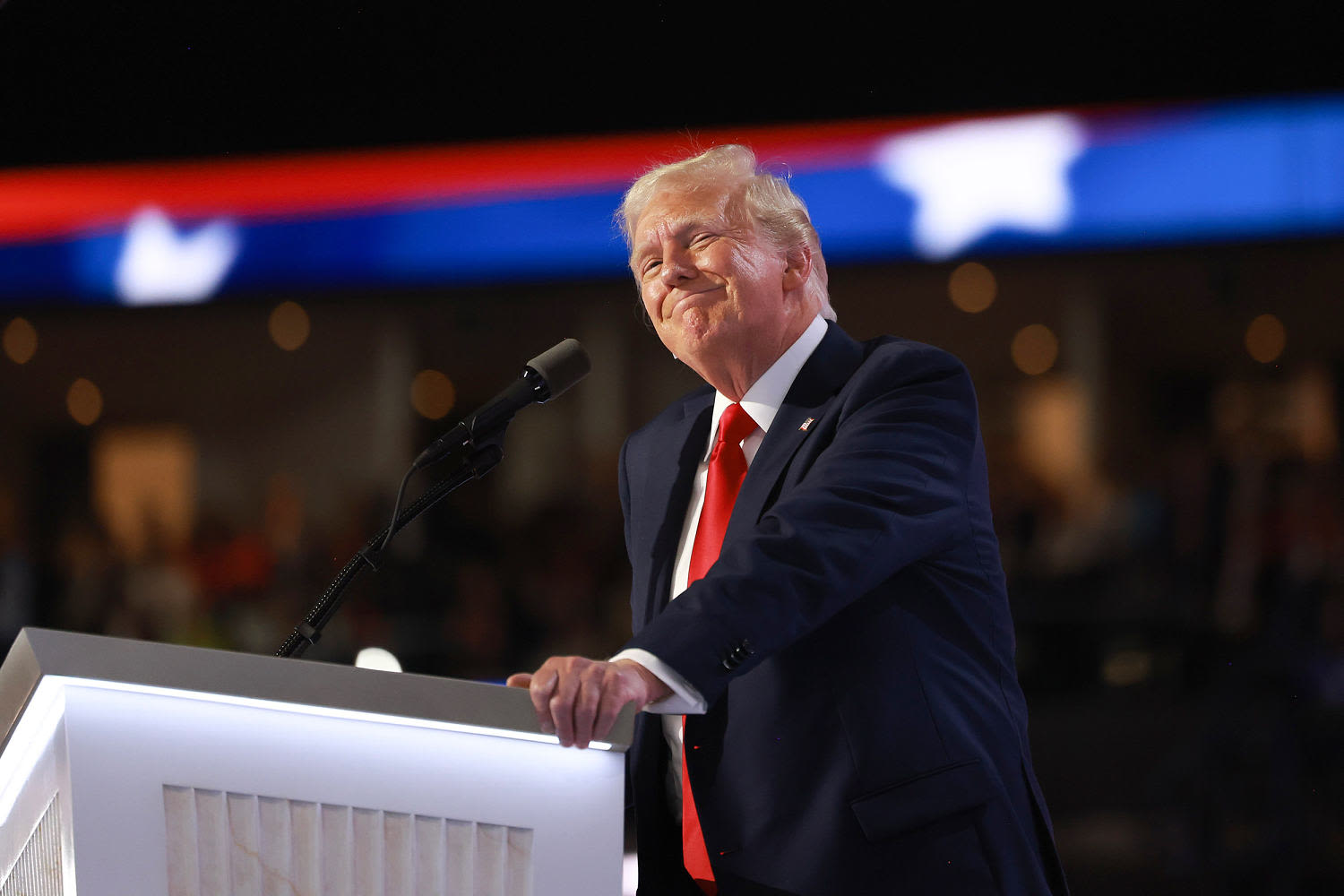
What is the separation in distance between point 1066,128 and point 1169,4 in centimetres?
41

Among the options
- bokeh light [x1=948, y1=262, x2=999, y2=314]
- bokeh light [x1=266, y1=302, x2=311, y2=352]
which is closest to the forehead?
bokeh light [x1=948, y1=262, x2=999, y2=314]

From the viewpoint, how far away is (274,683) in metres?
0.90

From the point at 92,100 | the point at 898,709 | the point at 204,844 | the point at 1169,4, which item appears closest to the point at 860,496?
the point at 898,709

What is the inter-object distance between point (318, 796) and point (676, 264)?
2.71 ft

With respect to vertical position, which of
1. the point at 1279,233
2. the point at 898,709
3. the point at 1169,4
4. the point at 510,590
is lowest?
the point at 898,709

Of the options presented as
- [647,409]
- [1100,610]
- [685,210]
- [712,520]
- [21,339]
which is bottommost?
[712,520]

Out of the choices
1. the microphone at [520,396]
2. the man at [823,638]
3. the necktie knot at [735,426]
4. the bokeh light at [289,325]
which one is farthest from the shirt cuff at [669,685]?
the bokeh light at [289,325]

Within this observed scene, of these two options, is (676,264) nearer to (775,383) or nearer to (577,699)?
(775,383)

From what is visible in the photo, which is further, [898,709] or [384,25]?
[384,25]

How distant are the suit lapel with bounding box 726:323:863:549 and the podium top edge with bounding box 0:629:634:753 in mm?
428

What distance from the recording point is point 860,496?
3.92ft

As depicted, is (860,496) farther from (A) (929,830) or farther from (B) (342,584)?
(B) (342,584)

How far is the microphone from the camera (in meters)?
1.34

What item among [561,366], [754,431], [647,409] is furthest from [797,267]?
[647,409]
